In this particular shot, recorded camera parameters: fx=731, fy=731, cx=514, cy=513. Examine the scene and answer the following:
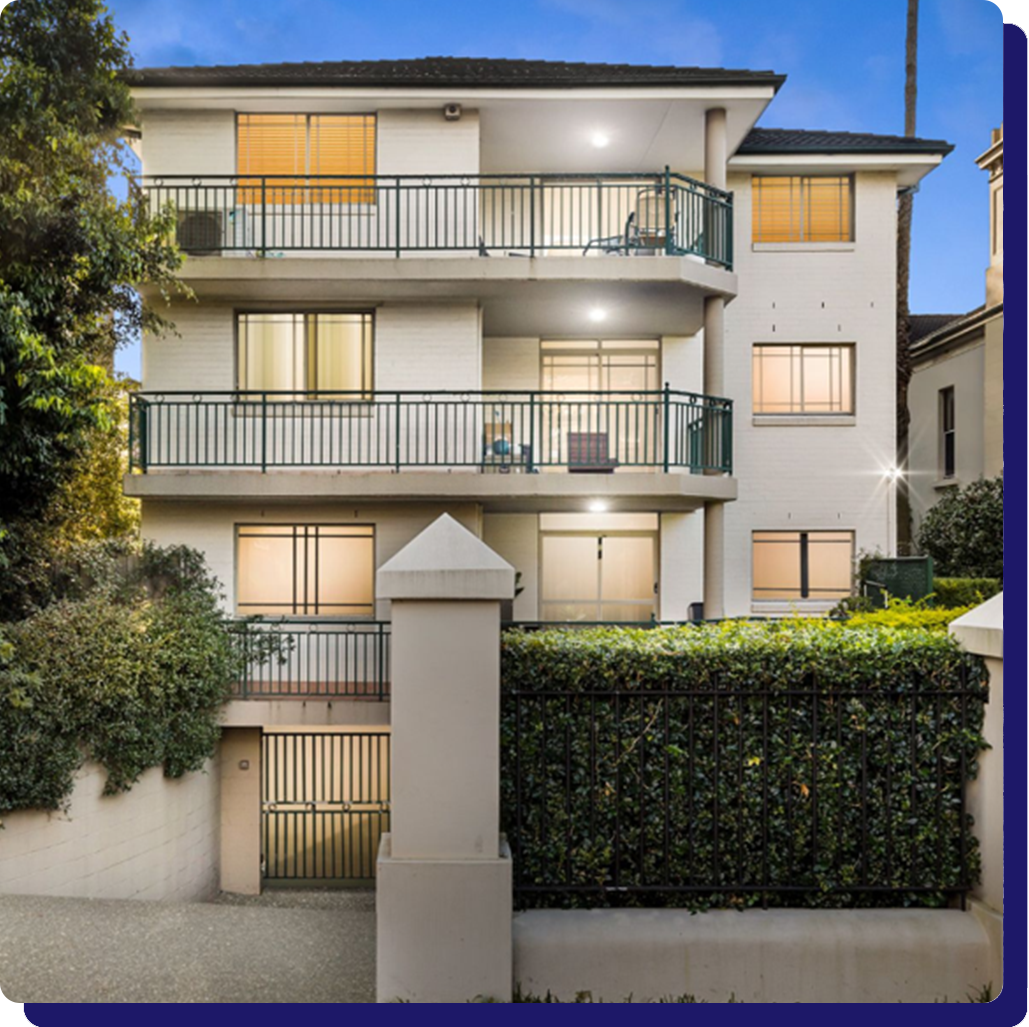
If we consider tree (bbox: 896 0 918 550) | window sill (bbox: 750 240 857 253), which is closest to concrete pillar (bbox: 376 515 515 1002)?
tree (bbox: 896 0 918 550)

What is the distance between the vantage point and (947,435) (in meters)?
6.81

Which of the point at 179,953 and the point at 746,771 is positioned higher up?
the point at 746,771

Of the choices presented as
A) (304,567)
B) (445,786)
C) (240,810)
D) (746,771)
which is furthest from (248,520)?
(746,771)

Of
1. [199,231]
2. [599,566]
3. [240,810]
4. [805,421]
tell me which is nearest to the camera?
[240,810]

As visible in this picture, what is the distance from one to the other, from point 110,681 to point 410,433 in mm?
3732

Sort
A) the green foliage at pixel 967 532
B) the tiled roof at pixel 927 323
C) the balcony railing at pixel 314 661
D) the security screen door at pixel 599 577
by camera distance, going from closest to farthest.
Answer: the green foliage at pixel 967 532
the tiled roof at pixel 927 323
the balcony railing at pixel 314 661
the security screen door at pixel 599 577

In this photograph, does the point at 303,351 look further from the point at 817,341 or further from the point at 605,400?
the point at 817,341

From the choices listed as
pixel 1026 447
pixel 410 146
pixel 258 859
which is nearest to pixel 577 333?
pixel 410 146

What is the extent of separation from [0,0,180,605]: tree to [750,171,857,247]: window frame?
6942 mm

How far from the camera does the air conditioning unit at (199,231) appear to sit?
7.76 metres

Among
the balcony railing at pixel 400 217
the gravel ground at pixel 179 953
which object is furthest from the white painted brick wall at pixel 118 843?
the balcony railing at pixel 400 217

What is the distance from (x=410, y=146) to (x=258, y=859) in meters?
7.72

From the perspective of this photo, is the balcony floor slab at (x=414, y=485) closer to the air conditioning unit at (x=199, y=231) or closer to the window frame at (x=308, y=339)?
the window frame at (x=308, y=339)

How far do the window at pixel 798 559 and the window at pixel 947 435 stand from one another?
2256 millimetres
